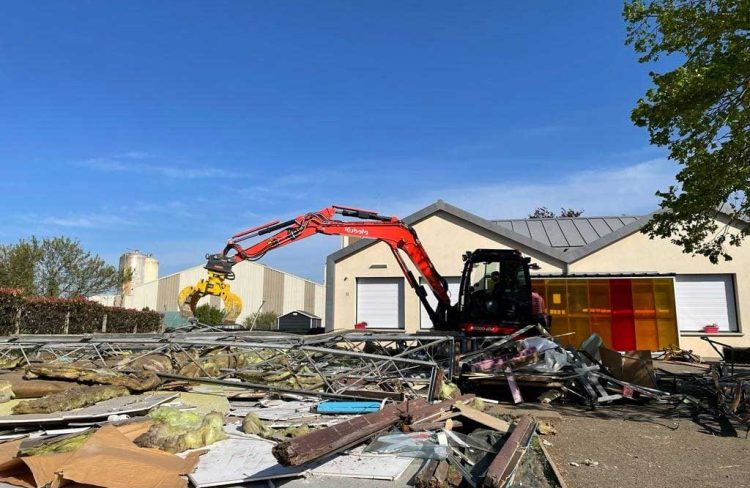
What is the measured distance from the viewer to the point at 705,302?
1914 centimetres

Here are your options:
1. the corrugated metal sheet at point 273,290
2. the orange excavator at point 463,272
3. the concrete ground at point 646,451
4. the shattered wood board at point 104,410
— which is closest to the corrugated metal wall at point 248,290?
the corrugated metal sheet at point 273,290

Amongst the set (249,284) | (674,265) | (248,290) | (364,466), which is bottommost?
(364,466)

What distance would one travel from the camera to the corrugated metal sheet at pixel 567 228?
23.3 meters

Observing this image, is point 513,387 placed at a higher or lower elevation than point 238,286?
lower

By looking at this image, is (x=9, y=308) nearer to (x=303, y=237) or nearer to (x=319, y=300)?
(x=303, y=237)

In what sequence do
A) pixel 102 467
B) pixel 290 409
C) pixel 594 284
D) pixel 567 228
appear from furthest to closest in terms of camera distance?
pixel 567 228, pixel 594 284, pixel 290 409, pixel 102 467

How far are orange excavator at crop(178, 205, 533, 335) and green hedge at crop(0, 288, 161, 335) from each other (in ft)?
30.5

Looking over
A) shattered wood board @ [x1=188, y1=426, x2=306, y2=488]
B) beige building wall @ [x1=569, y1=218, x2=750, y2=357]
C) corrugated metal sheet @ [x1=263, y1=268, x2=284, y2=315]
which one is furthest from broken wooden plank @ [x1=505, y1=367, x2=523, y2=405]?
corrugated metal sheet @ [x1=263, y1=268, x2=284, y2=315]

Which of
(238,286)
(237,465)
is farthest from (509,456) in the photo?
(238,286)

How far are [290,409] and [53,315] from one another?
15605 millimetres

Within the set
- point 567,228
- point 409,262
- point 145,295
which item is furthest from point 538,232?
point 145,295

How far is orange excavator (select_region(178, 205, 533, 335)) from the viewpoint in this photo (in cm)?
1121

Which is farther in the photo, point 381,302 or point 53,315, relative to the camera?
point 381,302

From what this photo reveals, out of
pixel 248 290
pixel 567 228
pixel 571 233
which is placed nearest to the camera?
pixel 571 233
